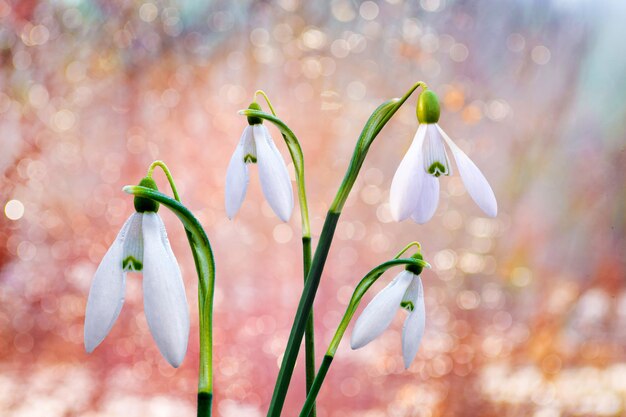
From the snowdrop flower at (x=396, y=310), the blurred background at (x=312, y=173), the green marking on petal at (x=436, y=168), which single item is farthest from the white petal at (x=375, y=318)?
the blurred background at (x=312, y=173)

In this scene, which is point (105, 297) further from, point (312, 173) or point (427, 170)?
point (312, 173)

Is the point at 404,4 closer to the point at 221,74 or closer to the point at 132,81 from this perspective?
the point at 221,74

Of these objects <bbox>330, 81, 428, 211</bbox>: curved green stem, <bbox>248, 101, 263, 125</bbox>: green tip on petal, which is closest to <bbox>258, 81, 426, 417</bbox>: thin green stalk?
<bbox>330, 81, 428, 211</bbox>: curved green stem

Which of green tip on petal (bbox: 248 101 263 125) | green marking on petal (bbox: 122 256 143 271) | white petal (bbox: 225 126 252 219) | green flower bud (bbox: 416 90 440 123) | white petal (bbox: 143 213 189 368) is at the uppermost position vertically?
green tip on petal (bbox: 248 101 263 125)

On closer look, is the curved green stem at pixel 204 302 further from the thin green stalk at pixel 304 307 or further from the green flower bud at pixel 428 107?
the green flower bud at pixel 428 107

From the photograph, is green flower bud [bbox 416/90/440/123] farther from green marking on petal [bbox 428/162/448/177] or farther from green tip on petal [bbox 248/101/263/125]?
green tip on petal [bbox 248/101/263/125]

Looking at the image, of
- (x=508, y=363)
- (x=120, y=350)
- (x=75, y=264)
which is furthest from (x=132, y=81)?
(x=508, y=363)
